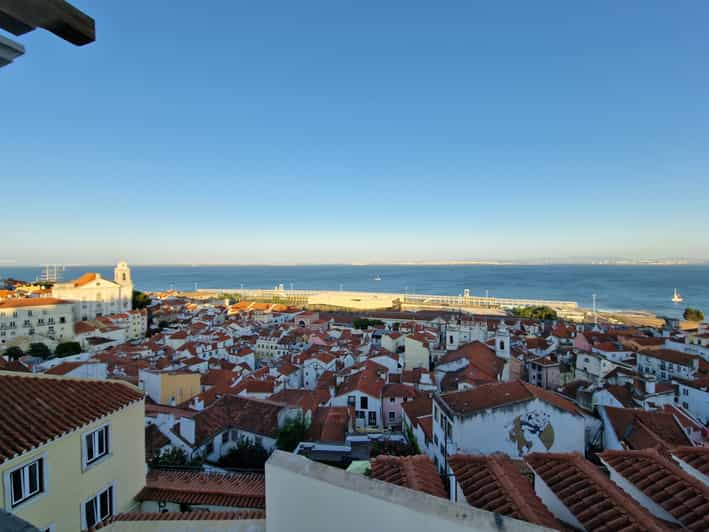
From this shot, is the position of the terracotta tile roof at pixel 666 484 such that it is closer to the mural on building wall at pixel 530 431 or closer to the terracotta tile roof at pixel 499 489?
the terracotta tile roof at pixel 499 489

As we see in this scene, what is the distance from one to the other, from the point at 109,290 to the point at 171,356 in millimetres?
28095

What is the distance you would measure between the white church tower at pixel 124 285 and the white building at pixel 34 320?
10319mm

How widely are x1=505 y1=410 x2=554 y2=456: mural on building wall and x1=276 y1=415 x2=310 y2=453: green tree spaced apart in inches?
244

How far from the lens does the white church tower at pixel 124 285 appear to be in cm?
4822

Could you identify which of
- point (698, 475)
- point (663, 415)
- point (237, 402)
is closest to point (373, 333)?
point (237, 402)

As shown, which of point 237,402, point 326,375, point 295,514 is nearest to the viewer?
point 295,514

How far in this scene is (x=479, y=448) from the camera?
937 centimetres

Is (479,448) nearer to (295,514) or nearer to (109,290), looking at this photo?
(295,514)

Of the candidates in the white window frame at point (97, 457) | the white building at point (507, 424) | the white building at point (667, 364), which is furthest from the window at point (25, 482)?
the white building at point (667, 364)

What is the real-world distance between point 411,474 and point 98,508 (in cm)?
424

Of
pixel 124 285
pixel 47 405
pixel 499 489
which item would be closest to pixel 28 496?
pixel 47 405

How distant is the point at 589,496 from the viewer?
7.99 feet

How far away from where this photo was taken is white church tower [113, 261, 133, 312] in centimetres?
4822

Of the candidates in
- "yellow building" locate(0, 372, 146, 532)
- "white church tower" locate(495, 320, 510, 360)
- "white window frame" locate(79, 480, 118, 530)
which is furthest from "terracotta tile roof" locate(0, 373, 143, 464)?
"white church tower" locate(495, 320, 510, 360)
